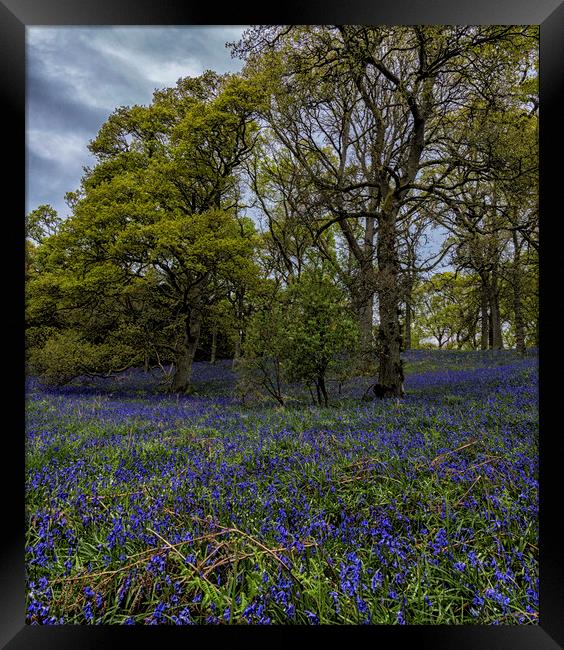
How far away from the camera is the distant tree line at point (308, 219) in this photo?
17.4ft

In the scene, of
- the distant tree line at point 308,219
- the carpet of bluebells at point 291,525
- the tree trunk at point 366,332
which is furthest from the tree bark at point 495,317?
the carpet of bluebells at point 291,525

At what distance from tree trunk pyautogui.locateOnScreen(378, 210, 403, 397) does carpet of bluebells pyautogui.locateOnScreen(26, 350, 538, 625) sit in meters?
2.35

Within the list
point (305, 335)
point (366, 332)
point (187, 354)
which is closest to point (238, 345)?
point (305, 335)

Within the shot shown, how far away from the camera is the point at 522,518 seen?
2.29 m

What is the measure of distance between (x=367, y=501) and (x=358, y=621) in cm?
83

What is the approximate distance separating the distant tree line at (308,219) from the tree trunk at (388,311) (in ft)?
0.11

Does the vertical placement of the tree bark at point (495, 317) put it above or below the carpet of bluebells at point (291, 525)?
above

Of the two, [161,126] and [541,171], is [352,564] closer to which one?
[541,171]

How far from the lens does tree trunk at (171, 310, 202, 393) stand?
352 inches

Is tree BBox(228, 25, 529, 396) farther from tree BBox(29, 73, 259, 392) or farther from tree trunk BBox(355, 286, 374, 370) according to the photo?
tree BBox(29, 73, 259, 392)

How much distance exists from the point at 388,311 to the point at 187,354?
487 centimetres

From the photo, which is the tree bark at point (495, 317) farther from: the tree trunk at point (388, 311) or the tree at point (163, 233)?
the tree at point (163, 233)

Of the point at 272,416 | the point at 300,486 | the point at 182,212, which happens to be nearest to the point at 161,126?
the point at 182,212

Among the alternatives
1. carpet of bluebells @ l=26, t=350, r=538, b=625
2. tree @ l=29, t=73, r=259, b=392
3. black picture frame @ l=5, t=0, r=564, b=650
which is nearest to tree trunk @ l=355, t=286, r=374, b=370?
carpet of bluebells @ l=26, t=350, r=538, b=625
